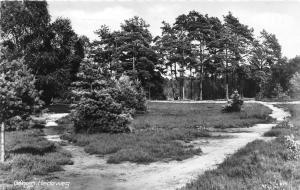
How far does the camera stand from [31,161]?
49.1 ft

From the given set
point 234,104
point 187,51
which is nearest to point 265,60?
point 187,51

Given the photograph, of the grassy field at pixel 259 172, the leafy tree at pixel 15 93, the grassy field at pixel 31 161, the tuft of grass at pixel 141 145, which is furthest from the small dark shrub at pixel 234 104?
the leafy tree at pixel 15 93

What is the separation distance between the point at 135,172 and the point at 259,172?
477 cm

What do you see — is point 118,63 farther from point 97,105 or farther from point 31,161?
point 31,161

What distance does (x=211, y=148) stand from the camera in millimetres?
19516

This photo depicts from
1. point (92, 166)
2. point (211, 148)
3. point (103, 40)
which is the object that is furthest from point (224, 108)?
point (103, 40)

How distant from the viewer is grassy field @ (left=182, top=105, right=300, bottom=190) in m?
10.4

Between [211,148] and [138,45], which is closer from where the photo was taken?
[211,148]

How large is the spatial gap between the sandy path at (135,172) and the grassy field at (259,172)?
3.45 feet

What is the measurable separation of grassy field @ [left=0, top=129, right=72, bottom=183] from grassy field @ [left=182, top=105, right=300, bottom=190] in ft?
18.6

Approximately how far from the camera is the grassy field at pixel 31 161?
13.0m

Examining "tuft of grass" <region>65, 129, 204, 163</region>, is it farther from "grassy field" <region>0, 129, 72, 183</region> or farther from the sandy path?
"grassy field" <region>0, 129, 72, 183</region>

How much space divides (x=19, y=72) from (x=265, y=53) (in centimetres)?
7017

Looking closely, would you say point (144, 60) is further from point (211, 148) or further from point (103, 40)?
point (211, 148)
